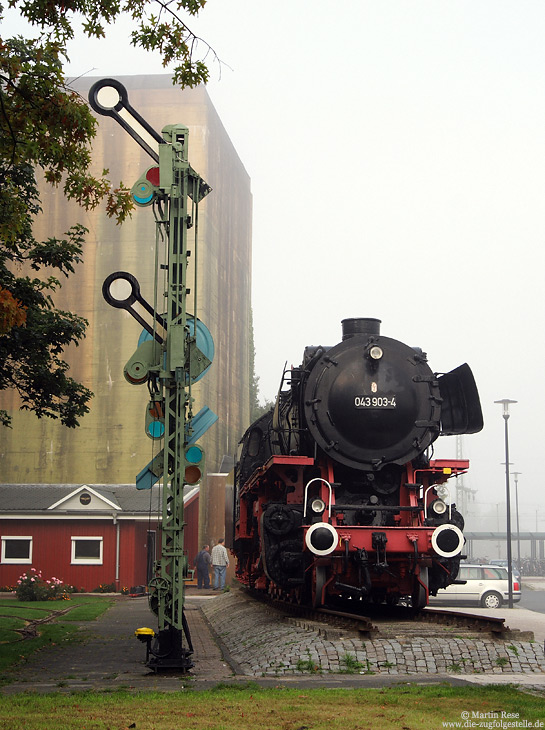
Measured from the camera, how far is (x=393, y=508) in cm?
1273

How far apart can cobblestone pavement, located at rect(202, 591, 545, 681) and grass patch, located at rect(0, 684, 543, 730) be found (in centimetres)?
117

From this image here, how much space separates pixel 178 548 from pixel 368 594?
3.40 m

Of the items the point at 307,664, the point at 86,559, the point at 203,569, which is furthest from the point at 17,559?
the point at 307,664

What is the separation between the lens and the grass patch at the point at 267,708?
21.1 ft

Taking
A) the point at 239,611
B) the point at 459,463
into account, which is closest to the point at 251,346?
the point at 239,611

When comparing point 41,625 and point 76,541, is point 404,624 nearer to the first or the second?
point 41,625

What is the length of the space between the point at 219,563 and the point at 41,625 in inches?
549

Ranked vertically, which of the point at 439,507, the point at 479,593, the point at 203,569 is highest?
the point at 439,507

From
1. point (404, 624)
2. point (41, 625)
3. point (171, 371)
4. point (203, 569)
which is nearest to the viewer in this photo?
point (171, 371)

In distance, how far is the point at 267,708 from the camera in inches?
279

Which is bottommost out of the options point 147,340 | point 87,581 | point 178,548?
point 87,581

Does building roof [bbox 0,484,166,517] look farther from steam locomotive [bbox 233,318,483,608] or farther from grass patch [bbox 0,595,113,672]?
steam locomotive [bbox 233,318,483,608]

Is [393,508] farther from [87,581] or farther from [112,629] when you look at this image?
[87,581]

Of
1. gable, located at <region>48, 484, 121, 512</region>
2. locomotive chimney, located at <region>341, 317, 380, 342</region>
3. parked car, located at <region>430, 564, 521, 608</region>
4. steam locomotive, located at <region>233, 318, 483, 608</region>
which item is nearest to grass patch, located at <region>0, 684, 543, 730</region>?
steam locomotive, located at <region>233, 318, 483, 608</region>
